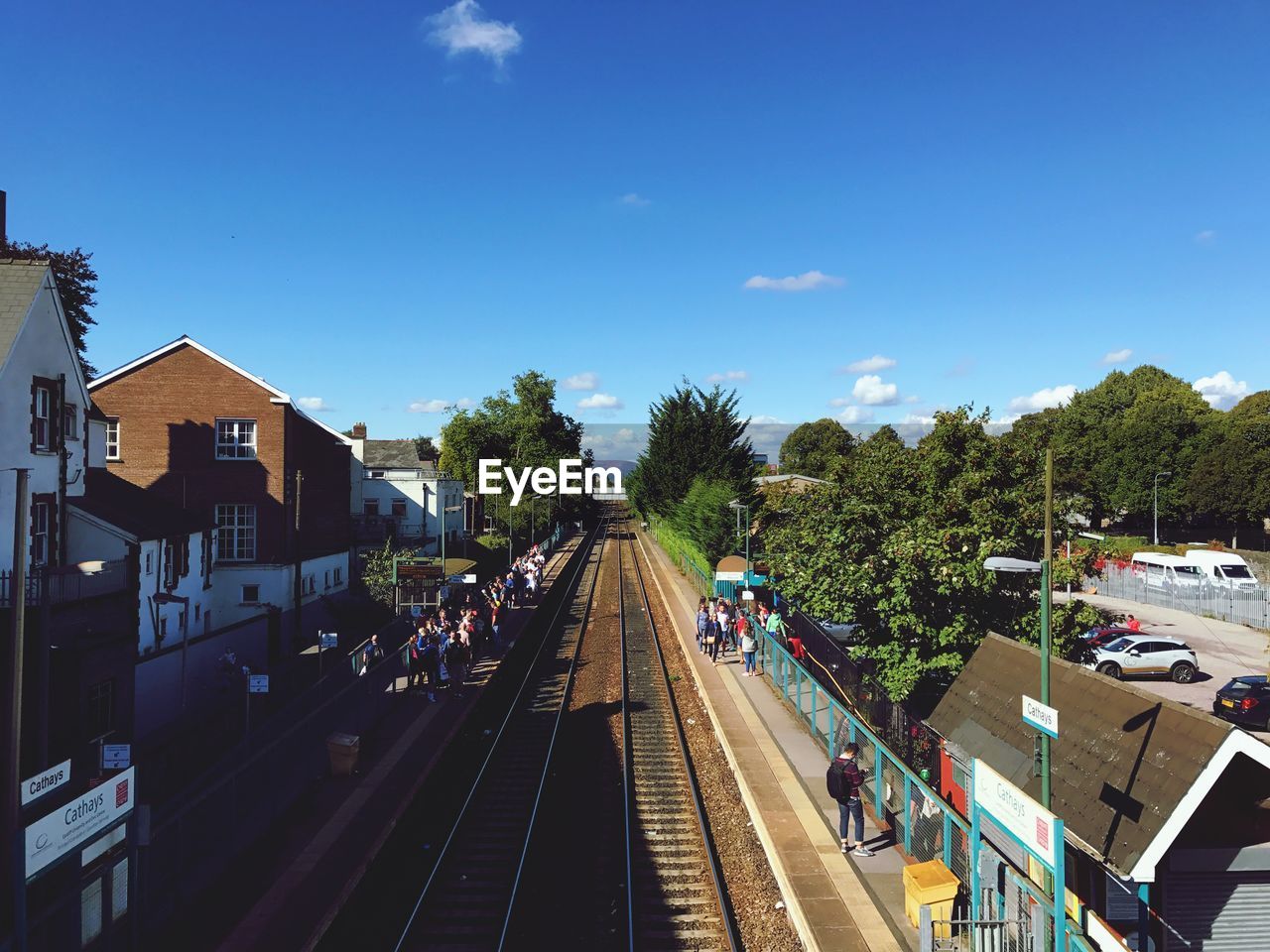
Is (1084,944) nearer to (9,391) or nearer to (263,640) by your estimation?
(9,391)

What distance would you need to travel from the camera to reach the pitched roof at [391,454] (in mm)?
64562

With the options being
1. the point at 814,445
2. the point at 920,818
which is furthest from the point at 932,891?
the point at 814,445

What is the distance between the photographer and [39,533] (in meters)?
19.8

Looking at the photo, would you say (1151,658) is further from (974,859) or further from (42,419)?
(42,419)

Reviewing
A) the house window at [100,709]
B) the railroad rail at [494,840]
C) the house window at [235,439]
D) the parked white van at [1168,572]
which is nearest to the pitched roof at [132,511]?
the house window at [235,439]

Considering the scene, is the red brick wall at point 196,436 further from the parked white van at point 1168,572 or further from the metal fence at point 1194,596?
the parked white van at point 1168,572

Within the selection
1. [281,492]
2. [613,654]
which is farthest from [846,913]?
[281,492]

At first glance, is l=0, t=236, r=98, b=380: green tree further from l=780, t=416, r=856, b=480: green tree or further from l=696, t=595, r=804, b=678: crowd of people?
l=780, t=416, r=856, b=480: green tree

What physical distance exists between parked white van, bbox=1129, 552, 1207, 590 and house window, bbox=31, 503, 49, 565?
48.1 meters

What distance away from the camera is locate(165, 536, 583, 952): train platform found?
33.8 feet

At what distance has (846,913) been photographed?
35.7 ft

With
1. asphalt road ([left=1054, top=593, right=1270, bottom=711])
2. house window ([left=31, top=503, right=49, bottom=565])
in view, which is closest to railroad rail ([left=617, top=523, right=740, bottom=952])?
asphalt road ([left=1054, top=593, right=1270, bottom=711])

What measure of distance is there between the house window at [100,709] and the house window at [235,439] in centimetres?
1669

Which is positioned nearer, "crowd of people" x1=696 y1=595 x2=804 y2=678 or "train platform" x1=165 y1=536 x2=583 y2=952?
"train platform" x1=165 y1=536 x2=583 y2=952
